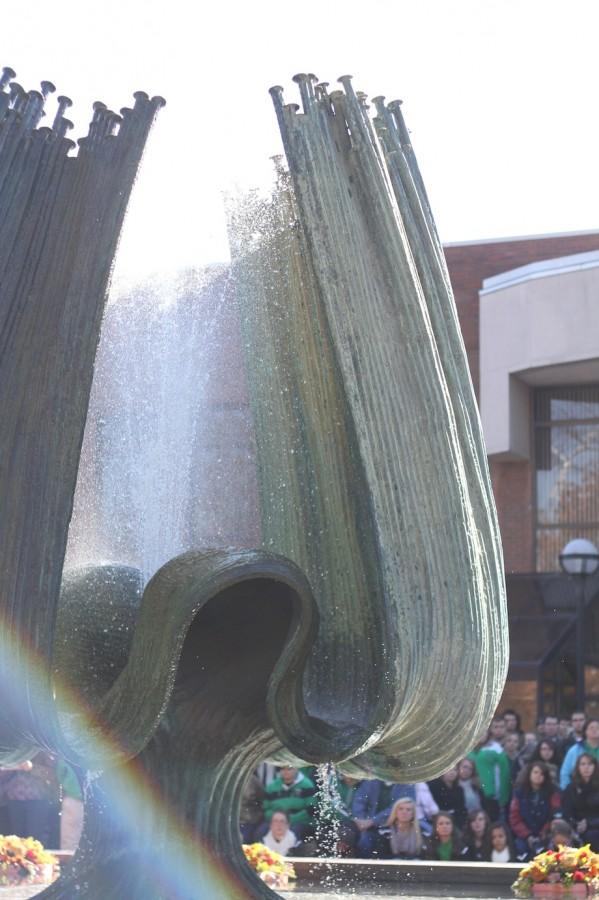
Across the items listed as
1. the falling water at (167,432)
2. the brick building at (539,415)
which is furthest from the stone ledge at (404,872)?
the brick building at (539,415)

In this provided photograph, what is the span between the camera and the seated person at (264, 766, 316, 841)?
11766mm

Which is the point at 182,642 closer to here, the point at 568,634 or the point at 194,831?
the point at 194,831

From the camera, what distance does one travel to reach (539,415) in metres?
26.3

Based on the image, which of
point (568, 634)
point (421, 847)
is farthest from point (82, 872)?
point (568, 634)

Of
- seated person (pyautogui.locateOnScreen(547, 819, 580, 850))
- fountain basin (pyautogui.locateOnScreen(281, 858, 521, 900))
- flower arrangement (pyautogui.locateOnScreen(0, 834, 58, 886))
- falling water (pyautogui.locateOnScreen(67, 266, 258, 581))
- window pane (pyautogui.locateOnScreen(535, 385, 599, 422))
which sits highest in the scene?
window pane (pyautogui.locateOnScreen(535, 385, 599, 422))

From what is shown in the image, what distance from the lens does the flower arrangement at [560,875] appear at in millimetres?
9109

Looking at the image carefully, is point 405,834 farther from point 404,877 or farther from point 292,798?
point 404,877

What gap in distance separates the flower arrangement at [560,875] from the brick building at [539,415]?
13191mm

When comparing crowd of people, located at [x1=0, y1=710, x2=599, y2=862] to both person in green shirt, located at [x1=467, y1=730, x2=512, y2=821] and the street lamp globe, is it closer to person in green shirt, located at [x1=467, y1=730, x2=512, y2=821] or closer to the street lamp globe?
person in green shirt, located at [x1=467, y1=730, x2=512, y2=821]

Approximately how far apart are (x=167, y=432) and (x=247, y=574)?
1.61 m

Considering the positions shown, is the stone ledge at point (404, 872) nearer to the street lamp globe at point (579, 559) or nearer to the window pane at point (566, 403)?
the street lamp globe at point (579, 559)

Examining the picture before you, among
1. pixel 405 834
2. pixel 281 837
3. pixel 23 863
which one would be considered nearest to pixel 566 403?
pixel 405 834

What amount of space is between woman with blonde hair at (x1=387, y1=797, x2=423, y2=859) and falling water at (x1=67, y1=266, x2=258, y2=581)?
3.82m

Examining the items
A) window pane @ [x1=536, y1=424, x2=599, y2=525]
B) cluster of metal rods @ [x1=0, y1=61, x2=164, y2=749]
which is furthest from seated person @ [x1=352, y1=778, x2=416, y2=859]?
window pane @ [x1=536, y1=424, x2=599, y2=525]
